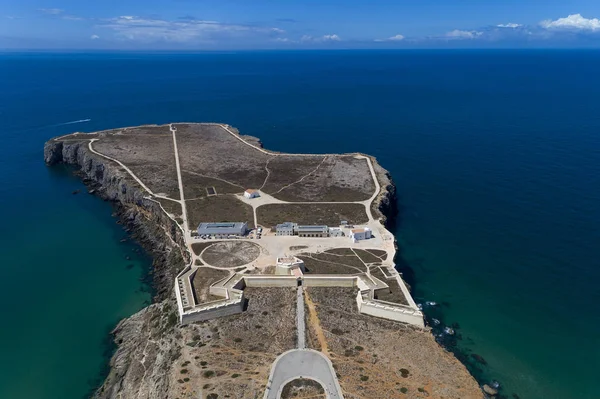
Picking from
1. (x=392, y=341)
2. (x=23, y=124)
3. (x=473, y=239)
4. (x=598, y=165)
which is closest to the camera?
(x=392, y=341)

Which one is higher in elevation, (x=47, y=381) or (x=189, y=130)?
(x=189, y=130)

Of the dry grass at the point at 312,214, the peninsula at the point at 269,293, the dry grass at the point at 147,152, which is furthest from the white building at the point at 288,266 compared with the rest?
the dry grass at the point at 147,152

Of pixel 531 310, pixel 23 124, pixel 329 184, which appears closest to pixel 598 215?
pixel 531 310

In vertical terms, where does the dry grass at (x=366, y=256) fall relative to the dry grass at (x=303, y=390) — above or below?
above

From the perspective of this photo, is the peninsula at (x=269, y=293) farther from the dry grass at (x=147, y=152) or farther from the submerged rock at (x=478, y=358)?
the submerged rock at (x=478, y=358)

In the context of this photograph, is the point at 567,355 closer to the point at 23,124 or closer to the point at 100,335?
the point at 100,335

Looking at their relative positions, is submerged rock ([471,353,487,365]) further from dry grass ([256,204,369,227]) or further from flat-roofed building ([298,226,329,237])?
dry grass ([256,204,369,227])
